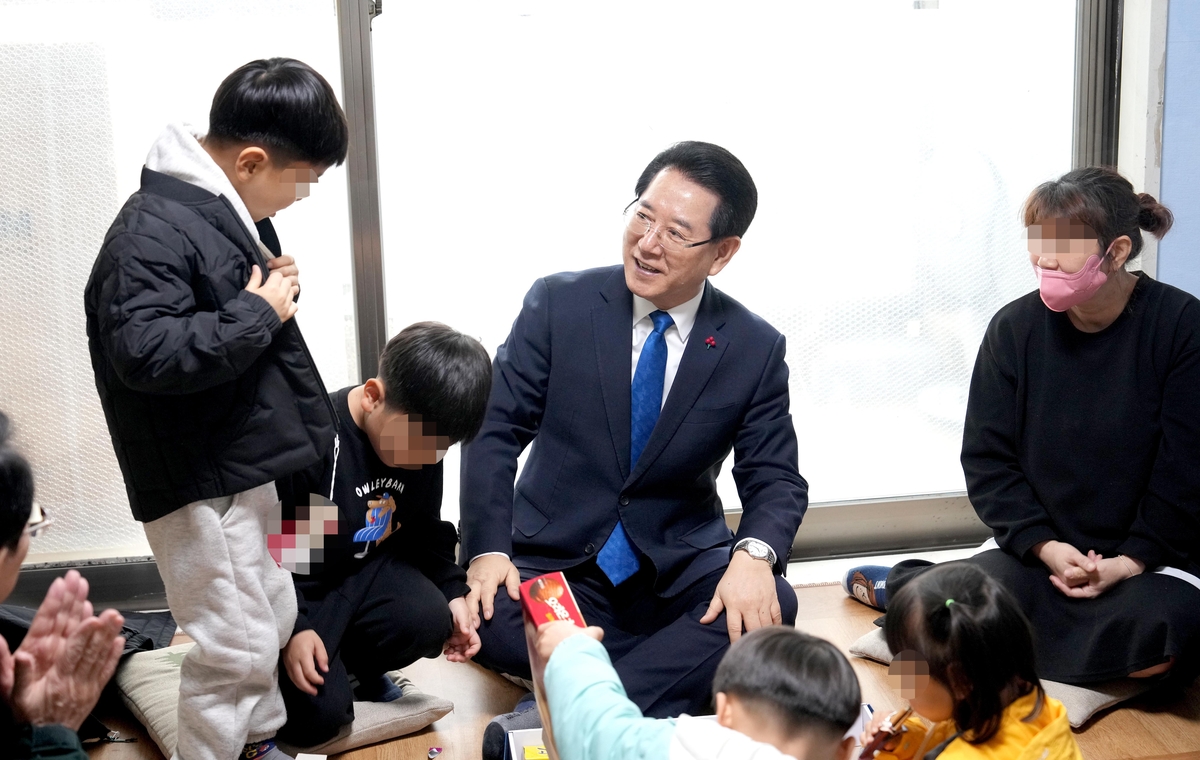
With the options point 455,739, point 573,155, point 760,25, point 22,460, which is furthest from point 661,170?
point 22,460

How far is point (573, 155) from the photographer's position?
2.64m

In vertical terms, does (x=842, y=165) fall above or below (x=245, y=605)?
above

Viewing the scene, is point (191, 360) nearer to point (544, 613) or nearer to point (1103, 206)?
point (544, 613)

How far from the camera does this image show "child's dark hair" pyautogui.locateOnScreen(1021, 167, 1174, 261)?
210 centimetres

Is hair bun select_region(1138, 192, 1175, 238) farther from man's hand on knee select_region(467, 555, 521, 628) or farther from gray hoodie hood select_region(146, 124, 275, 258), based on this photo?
gray hoodie hood select_region(146, 124, 275, 258)

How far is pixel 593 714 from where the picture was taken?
1300 mm

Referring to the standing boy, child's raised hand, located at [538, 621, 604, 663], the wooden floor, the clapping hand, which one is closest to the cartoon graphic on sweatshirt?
the standing boy

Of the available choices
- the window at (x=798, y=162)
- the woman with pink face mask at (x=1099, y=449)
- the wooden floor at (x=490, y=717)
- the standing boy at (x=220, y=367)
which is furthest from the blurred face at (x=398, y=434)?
the woman with pink face mask at (x=1099, y=449)

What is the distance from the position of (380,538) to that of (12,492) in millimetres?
875

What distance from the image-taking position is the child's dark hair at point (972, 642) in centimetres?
138

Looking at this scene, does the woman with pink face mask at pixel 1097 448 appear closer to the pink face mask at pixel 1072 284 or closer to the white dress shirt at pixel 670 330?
the pink face mask at pixel 1072 284

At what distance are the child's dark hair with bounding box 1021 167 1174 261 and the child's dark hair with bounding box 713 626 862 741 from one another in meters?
1.32

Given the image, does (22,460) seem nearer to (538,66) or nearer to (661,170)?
(661,170)

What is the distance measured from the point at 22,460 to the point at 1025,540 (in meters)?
1.88
